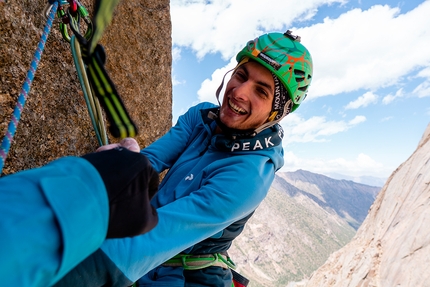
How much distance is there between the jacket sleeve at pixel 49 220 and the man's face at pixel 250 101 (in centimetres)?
207

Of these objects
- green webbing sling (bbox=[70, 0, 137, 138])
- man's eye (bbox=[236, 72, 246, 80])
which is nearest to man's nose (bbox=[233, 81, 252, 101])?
man's eye (bbox=[236, 72, 246, 80])

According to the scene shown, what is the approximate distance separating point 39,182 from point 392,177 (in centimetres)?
3477

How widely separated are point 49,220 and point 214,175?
155 centimetres

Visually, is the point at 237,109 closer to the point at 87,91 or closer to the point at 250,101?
the point at 250,101

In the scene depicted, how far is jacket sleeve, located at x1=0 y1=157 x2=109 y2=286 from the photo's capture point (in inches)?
25.1

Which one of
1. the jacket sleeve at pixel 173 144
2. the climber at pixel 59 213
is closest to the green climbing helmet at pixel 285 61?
the jacket sleeve at pixel 173 144

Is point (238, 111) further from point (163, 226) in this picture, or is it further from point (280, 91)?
point (163, 226)

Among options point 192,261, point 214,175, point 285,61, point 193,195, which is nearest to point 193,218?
point 193,195

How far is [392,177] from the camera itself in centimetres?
2927

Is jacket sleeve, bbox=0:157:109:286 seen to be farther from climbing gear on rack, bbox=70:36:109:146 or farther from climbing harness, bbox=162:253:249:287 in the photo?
climbing harness, bbox=162:253:249:287

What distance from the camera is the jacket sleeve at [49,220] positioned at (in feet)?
2.09

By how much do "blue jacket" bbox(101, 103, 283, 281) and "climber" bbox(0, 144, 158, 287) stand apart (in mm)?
698

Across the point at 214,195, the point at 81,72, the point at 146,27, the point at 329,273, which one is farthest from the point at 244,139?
the point at 329,273

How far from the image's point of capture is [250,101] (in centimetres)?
276
